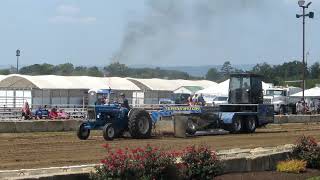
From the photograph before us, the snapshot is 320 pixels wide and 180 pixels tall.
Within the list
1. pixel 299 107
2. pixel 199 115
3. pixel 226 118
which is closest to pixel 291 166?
pixel 199 115

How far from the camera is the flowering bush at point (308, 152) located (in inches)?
588

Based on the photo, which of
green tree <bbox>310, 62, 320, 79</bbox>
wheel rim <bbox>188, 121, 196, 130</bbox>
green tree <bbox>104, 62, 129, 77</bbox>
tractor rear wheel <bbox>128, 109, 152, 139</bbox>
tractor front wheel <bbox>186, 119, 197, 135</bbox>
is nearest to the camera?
tractor rear wheel <bbox>128, 109, 152, 139</bbox>

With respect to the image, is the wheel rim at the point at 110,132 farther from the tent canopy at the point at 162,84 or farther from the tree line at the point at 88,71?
the tree line at the point at 88,71

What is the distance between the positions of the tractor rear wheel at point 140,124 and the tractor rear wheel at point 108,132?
27.6 inches

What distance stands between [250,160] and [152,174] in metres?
4.05

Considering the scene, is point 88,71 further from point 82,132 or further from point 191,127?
point 82,132

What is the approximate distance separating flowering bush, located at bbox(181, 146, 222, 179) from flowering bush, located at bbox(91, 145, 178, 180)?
648mm

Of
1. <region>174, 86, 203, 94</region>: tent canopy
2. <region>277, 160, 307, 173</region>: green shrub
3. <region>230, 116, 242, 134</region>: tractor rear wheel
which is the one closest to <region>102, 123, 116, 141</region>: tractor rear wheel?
<region>230, 116, 242, 134</region>: tractor rear wheel

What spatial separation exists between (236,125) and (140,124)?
280 inches

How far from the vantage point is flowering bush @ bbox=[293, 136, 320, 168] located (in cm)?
1495

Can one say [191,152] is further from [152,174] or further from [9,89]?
[9,89]

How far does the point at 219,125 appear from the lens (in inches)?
1120

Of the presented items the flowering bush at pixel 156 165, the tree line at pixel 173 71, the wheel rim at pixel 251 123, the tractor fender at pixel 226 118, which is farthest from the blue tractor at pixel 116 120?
the tree line at pixel 173 71

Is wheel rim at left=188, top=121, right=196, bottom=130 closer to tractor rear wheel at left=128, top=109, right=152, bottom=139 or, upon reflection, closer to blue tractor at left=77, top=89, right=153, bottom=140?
tractor rear wheel at left=128, top=109, right=152, bottom=139
